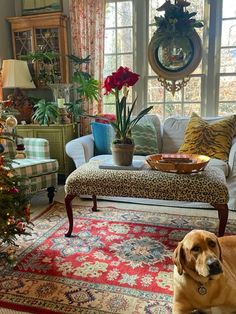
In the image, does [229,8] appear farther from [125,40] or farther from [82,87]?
[82,87]

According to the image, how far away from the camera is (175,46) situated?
350 centimetres

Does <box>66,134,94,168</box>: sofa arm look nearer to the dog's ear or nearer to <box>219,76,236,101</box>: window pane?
<box>219,76,236,101</box>: window pane

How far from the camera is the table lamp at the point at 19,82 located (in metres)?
3.47

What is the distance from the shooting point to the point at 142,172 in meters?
2.12

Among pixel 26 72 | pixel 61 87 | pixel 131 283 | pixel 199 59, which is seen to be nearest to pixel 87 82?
pixel 61 87

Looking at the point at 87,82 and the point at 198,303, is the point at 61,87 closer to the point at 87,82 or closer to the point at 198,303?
the point at 87,82

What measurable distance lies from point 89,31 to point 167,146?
1688mm

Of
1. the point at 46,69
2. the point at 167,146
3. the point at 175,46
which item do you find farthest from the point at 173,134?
the point at 46,69

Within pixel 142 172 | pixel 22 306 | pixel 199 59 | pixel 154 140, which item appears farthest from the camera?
pixel 199 59

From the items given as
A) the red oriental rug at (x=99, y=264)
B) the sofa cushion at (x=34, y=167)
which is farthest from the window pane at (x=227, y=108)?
the sofa cushion at (x=34, y=167)

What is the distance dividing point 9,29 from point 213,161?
3121 mm

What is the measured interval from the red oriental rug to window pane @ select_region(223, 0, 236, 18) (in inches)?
92.8

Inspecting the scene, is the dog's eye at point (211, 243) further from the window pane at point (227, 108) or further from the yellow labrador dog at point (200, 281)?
the window pane at point (227, 108)

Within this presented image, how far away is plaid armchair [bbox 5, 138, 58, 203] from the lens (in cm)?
280
